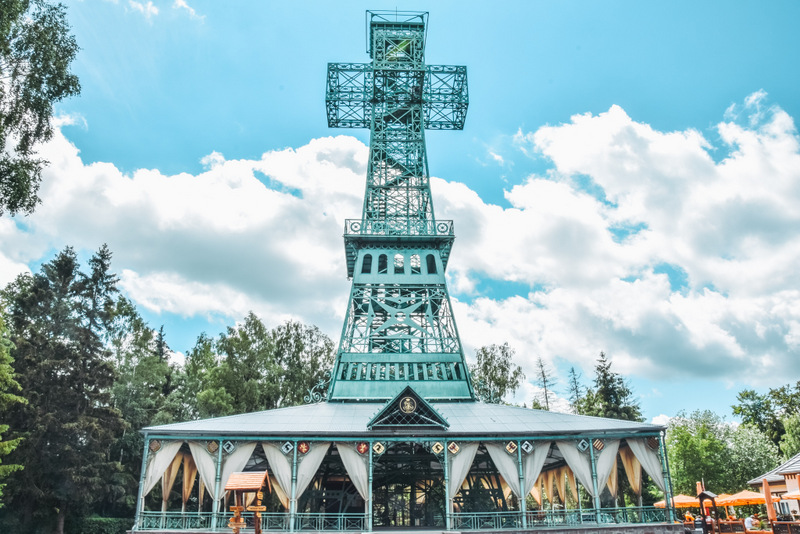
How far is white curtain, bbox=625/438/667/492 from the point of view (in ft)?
70.7

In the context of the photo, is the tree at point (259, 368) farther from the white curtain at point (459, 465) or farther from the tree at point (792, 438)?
the tree at point (792, 438)

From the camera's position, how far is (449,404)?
25422 millimetres

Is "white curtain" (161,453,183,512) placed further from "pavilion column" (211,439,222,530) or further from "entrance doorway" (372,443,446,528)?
"entrance doorway" (372,443,446,528)

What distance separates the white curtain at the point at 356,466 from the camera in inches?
808

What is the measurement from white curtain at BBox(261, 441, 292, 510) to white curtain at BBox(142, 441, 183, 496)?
3.41 m

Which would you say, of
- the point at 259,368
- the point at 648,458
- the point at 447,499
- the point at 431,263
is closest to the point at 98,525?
the point at 259,368

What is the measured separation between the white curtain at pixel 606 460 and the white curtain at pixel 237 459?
13.0 metres

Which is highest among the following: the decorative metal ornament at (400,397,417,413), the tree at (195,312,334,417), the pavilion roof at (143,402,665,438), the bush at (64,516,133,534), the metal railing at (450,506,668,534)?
the tree at (195,312,334,417)

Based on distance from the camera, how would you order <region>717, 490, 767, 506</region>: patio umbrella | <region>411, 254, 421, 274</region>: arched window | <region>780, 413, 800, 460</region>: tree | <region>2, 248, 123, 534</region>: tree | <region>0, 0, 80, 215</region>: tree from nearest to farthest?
<region>0, 0, 80, 215</region>: tree → <region>717, 490, 767, 506</region>: patio umbrella → <region>2, 248, 123, 534</region>: tree → <region>411, 254, 421, 274</region>: arched window → <region>780, 413, 800, 460</region>: tree

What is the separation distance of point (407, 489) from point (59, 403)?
2068 centimetres

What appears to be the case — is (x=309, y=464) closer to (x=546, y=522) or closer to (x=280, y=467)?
(x=280, y=467)

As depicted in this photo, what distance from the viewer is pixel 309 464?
20.6 meters

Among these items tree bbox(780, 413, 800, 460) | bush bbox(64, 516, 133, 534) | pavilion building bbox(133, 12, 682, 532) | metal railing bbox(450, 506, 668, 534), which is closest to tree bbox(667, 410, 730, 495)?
tree bbox(780, 413, 800, 460)

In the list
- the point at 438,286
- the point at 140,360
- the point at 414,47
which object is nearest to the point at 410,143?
the point at 414,47
